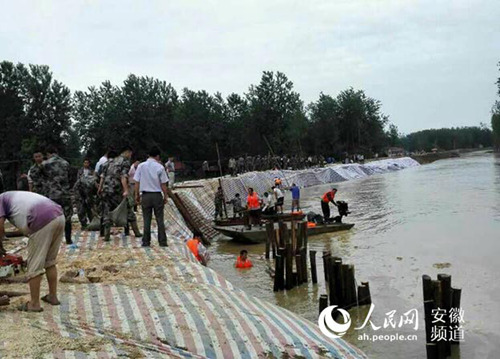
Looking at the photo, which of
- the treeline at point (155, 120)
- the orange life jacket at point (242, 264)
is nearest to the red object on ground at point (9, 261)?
the orange life jacket at point (242, 264)

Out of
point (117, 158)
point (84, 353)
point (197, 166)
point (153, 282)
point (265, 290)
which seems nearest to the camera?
point (84, 353)

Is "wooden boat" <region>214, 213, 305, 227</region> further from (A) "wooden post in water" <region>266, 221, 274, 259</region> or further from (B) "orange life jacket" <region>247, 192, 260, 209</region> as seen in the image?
(A) "wooden post in water" <region>266, 221, 274, 259</region>

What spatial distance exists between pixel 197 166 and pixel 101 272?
121 ft

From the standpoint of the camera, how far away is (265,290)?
12148 mm

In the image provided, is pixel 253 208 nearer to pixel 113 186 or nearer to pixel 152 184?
pixel 113 186

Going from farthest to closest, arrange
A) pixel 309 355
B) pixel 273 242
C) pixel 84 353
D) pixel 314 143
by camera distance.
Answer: pixel 314 143 → pixel 273 242 → pixel 309 355 → pixel 84 353

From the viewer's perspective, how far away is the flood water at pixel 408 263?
8.95 m

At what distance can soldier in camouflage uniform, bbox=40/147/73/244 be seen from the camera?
9141mm

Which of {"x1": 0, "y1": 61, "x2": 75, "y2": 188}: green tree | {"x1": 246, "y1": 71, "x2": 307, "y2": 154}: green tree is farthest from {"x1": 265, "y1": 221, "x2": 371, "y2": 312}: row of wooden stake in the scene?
{"x1": 246, "y1": 71, "x2": 307, "y2": 154}: green tree

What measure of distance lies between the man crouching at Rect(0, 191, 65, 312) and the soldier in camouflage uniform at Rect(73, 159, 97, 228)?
740 cm

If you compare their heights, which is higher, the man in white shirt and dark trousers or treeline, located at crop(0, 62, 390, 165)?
treeline, located at crop(0, 62, 390, 165)

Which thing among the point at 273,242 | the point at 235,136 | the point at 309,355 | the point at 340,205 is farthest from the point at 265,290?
the point at 235,136

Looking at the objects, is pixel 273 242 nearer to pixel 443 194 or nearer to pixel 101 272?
pixel 101 272

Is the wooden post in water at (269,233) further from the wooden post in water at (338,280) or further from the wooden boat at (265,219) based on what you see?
the wooden post in water at (338,280)
